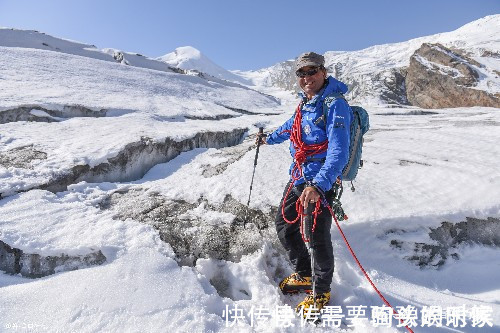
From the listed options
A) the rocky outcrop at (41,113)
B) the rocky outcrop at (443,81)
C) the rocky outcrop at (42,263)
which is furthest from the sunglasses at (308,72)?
the rocky outcrop at (443,81)

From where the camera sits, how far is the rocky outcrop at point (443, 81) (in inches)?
1662

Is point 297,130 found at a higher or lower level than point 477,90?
lower

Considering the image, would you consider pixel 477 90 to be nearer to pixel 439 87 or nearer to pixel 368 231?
pixel 439 87

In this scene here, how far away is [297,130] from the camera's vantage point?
12.5 feet

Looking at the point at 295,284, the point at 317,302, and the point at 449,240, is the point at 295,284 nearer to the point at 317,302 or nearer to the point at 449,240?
the point at 317,302

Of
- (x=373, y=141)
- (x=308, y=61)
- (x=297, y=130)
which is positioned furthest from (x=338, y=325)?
(x=373, y=141)

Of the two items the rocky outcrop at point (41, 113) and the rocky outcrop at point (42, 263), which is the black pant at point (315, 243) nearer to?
the rocky outcrop at point (42, 263)

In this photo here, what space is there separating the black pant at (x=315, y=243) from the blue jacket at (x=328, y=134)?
37cm

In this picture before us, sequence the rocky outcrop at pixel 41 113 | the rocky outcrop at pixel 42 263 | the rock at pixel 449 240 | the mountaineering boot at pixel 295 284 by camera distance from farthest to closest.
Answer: the rocky outcrop at pixel 41 113
the rock at pixel 449 240
the rocky outcrop at pixel 42 263
the mountaineering boot at pixel 295 284

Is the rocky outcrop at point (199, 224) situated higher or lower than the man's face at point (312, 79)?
lower

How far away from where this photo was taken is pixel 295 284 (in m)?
3.99

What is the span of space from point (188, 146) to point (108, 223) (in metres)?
5.37

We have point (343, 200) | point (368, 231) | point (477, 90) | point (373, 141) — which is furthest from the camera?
point (477, 90)

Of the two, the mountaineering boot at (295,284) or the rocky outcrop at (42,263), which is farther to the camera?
the rocky outcrop at (42,263)
